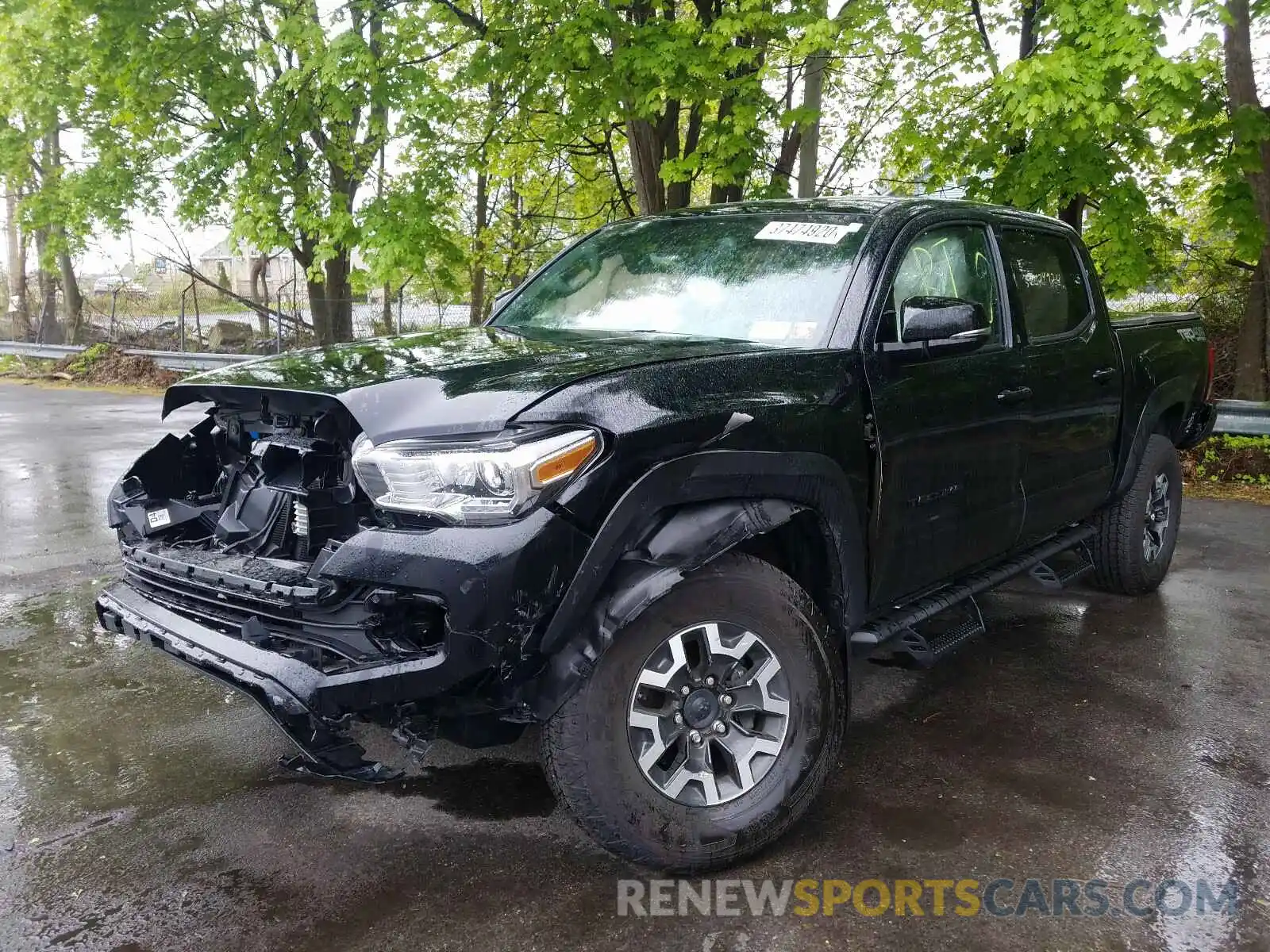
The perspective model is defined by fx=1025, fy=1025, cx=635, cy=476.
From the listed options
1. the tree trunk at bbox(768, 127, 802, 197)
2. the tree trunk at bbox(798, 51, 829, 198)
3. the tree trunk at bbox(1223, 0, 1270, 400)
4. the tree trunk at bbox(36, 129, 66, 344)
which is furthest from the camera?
the tree trunk at bbox(36, 129, 66, 344)

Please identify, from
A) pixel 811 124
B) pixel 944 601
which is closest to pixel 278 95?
pixel 811 124

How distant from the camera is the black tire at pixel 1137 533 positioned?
17.5 feet

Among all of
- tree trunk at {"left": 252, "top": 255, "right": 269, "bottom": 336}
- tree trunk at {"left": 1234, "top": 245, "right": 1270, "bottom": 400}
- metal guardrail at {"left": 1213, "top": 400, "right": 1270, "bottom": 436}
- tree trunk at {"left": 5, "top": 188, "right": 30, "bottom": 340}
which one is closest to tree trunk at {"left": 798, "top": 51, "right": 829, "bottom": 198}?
metal guardrail at {"left": 1213, "top": 400, "right": 1270, "bottom": 436}

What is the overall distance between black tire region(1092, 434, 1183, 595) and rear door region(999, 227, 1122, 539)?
443 mm

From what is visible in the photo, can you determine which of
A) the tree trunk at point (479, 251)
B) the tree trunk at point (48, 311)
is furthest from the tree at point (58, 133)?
the tree trunk at point (479, 251)

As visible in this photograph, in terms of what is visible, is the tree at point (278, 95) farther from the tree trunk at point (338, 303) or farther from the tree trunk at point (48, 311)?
the tree trunk at point (48, 311)

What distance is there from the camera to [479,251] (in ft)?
70.5

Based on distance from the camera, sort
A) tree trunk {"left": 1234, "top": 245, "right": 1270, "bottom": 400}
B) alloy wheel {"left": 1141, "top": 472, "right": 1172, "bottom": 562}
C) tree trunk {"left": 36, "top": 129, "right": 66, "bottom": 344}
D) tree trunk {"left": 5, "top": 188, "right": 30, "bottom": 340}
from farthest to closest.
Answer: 1. tree trunk {"left": 5, "top": 188, "right": 30, "bottom": 340}
2. tree trunk {"left": 36, "top": 129, "right": 66, "bottom": 344}
3. tree trunk {"left": 1234, "top": 245, "right": 1270, "bottom": 400}
4. alloy wheel {"left": 1141, "top": 472, "right": 1172, "bottom": 562}

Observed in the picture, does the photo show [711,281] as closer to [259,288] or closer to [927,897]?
[927,897]

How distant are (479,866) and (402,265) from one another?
8.50 m

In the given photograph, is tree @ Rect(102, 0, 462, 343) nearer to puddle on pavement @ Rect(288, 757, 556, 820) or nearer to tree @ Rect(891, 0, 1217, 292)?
tree @ Rect(891, 0, 1217, 292)

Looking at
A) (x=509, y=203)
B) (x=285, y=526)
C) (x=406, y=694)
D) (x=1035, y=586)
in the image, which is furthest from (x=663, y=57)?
(x=509, y=203)

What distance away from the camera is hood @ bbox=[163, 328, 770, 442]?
2624 mm

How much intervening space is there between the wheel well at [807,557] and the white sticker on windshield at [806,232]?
1.13m
